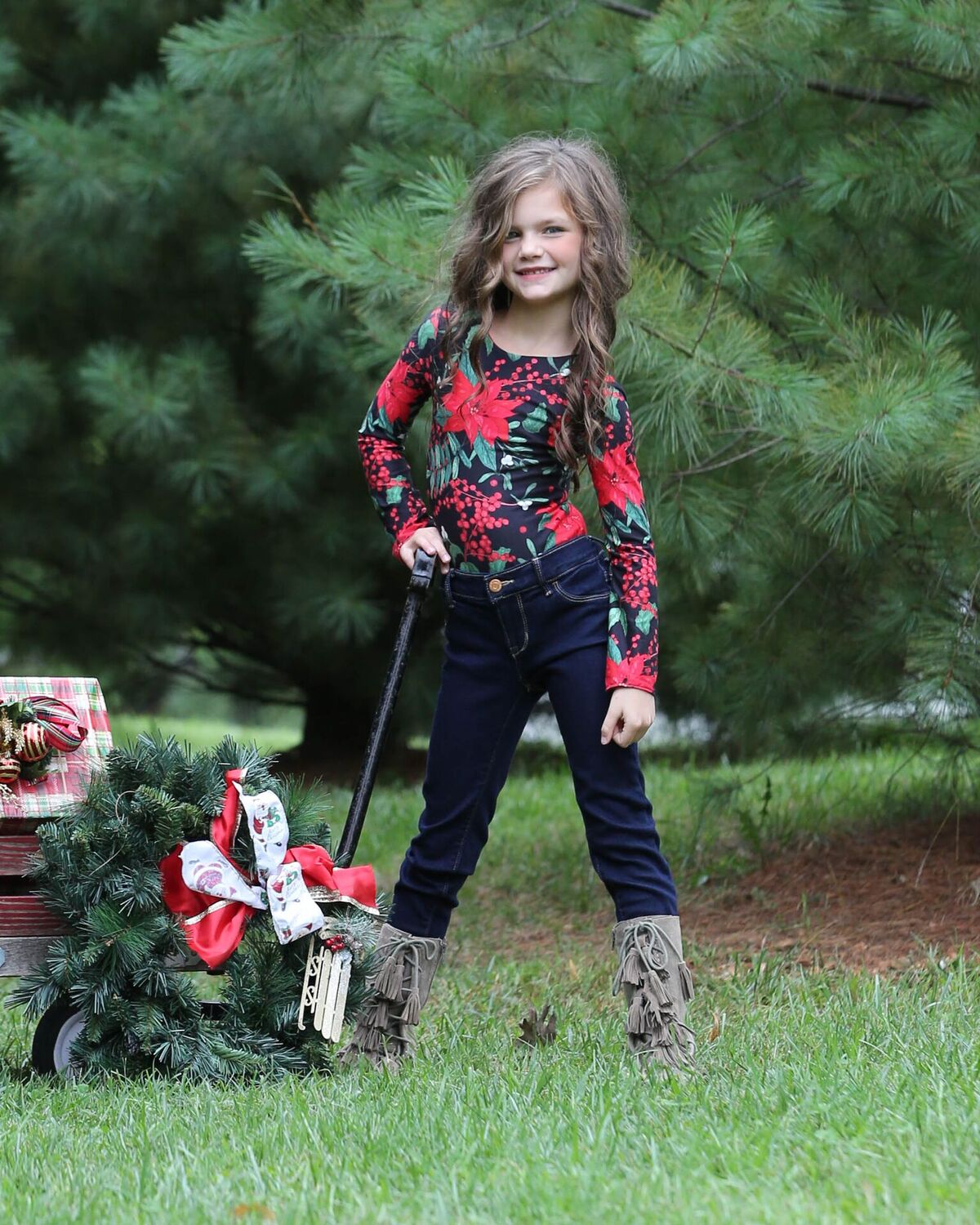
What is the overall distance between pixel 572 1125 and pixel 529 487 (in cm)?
121

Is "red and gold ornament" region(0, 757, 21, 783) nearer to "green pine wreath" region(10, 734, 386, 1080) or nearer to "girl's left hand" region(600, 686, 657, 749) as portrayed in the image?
"green pine wreath" region(10, 734, 386, 1080)

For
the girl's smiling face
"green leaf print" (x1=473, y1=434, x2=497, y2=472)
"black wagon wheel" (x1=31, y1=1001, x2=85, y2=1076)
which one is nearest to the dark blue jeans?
"green leaf print" (x1=473, y1=434, x2=497, y2=472)

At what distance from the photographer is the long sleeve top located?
2973 mm

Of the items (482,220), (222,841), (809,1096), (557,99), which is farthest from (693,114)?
(809,1096)

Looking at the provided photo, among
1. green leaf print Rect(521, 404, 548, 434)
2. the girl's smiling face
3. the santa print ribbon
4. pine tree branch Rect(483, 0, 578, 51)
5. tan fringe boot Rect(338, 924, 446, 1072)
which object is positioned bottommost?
tan fringe boot Rect(338, 924, 446, 1072)

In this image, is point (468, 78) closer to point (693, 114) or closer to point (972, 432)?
point (693, 114)

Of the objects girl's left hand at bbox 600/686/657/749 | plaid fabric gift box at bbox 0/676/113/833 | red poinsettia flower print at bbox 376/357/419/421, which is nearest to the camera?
girl's left hand at bbox 600/686/657/749

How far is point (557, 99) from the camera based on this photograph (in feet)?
15.1

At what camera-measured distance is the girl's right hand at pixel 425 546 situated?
9.88 ft

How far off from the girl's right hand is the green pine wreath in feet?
1.72

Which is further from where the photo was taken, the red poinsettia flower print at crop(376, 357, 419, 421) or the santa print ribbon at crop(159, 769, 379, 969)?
the red poinsettia flower print at crop(376, 357, 419, 421)

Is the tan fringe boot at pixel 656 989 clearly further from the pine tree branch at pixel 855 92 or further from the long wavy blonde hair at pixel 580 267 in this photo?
the pine tree branch at pixel 855 92

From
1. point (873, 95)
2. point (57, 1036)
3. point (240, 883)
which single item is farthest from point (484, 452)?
point (873, 95)

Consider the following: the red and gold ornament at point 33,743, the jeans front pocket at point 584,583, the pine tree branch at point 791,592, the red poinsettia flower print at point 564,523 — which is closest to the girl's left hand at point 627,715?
the jeans front pocket at point 584,583
